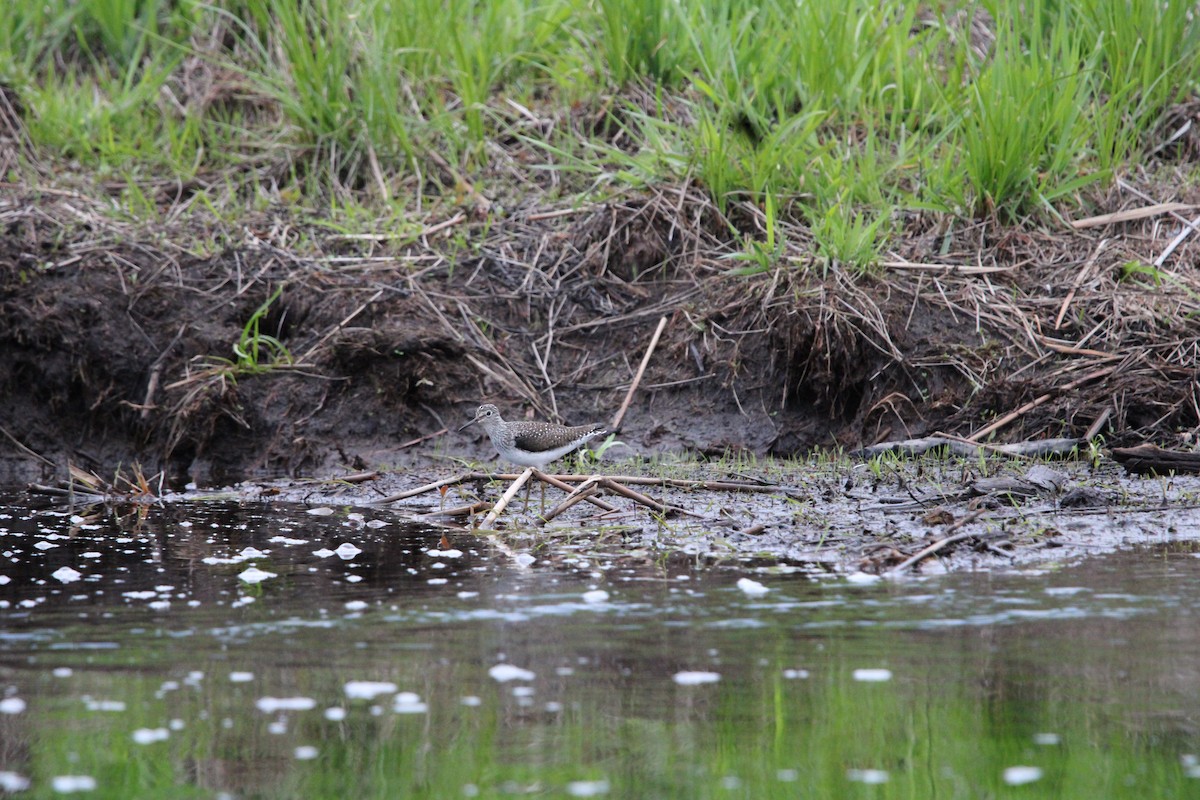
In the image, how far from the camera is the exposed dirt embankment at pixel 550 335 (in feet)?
27.0

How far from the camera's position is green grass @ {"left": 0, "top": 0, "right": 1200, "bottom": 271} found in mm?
8984

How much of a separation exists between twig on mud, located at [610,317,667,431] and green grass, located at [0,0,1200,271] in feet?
2.54

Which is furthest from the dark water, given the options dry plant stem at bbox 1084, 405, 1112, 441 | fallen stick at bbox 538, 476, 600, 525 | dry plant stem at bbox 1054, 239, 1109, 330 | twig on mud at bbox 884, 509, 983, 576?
dry plant stem at bbox 1054, 239, 1109, 330

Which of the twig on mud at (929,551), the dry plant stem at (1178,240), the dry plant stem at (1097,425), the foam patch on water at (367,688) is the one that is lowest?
the foam patch on water at (367,688)

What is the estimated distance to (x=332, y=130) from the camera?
10.2m

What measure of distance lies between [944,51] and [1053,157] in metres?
1.94

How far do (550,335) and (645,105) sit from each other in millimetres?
2329

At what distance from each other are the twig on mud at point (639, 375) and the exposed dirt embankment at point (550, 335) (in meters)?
0.09

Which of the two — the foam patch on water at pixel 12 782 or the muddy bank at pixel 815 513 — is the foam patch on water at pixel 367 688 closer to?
the foam patch on water at pixel 12 782

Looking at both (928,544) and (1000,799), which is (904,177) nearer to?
(928,544)

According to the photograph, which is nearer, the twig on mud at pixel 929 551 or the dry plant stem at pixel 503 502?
the twig on mud at pixel 929 551

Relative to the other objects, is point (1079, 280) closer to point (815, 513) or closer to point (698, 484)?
point (815, 513)

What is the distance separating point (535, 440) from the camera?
7812 mm

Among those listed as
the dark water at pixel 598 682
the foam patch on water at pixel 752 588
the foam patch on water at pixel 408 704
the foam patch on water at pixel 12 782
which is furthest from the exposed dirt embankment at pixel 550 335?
the foam patch on water at pixel 12 782
